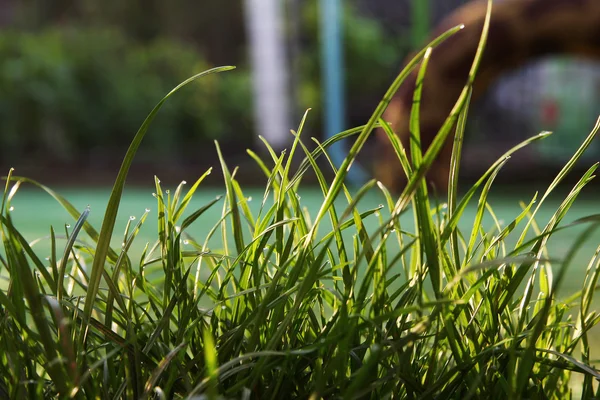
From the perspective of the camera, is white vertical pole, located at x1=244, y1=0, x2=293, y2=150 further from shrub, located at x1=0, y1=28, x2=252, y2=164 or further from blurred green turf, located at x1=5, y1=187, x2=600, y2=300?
blurred green turf, located at x1=5, y1=187, x2=600, y2=300

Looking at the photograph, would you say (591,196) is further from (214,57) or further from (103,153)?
(214,57)

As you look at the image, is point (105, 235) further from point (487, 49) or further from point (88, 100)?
point (88, 100)

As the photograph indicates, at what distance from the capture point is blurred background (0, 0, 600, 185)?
7688 millimetres

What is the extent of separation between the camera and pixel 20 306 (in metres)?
0.59

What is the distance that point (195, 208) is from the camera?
4.51 metres

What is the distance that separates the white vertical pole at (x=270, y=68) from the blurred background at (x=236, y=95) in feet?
0.04

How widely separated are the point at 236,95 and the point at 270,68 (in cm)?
235

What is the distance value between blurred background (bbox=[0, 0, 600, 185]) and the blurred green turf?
812mm

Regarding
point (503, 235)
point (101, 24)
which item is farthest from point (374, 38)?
point (503, 235)

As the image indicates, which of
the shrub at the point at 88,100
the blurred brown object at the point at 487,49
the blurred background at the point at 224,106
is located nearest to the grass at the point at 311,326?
the blurred background at the point at 224,106

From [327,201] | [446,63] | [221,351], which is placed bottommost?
[446,63]

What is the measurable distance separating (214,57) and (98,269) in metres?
13.4

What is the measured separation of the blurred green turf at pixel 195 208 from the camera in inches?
122

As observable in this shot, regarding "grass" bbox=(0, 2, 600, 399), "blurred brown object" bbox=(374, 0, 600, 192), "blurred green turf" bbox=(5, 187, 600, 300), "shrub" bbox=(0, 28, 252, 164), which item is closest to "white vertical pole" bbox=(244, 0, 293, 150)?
"shrub" bbox=(0, 28, 252, 164)
